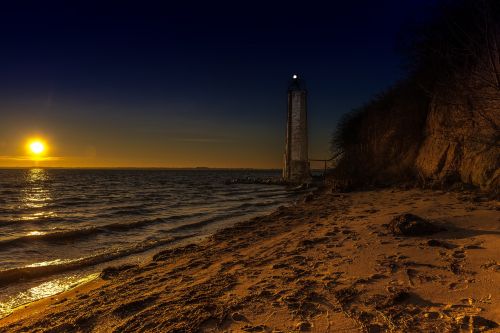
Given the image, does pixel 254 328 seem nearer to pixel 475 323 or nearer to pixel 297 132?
pixel 475 323

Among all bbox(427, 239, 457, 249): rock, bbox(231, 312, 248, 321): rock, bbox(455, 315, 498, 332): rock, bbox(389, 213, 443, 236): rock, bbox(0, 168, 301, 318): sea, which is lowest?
bbox(0, 168, 301, 318): sea

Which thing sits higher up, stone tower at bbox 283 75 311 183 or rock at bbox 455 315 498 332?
stone tower at bbox 283 75 311 183

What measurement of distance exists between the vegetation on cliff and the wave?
8867mm

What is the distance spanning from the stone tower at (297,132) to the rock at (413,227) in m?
29.3

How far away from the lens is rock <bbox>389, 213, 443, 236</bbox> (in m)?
6.21

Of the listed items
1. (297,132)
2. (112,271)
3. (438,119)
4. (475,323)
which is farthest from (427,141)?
(297,132)

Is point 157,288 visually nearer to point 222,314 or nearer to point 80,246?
point 222,314

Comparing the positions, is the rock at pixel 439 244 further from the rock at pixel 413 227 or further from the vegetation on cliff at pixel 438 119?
the vegetation on cliff at pixel 438 119

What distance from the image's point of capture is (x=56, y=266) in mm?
8000

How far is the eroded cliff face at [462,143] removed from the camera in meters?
10.9

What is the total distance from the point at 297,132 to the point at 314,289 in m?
31.8

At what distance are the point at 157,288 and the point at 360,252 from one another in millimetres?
3285

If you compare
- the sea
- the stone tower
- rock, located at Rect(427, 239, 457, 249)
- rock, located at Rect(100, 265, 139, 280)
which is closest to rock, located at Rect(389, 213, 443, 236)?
rock, located at Rect(427, 239, 457, 249)

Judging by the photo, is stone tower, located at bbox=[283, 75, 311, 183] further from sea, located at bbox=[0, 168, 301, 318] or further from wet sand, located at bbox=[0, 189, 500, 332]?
wet sand, located at bbox=[0, 189, 500, 332]
